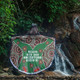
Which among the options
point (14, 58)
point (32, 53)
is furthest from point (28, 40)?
point (14, 58)

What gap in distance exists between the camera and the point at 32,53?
3982 millimetres

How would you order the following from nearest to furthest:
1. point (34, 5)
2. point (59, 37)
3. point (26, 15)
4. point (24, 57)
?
point (24, 57) → point (26, 15) → point (34, 5) → point (59, 37)

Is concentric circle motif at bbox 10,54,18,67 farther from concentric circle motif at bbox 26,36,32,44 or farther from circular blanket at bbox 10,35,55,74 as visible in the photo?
concentric circle motif at bbox 26,36,32,44

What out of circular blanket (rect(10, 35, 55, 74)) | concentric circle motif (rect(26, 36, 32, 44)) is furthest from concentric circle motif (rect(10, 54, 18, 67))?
concentric circle motif (rect(26, 36, 32, 44))

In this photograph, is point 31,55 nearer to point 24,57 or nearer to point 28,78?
point 24,57

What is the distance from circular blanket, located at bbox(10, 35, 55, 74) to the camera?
3.85m

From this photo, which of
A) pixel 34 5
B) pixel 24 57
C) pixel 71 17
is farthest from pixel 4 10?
pixel 71 17

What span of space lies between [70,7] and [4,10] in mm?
4778

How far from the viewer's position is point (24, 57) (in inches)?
154

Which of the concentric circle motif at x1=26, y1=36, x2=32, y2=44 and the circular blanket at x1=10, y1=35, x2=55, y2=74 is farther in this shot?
the concentric circle motif at x1=26, y1=36, x2=32, y2=44

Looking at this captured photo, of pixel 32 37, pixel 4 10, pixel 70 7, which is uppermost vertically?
pixel 70 7

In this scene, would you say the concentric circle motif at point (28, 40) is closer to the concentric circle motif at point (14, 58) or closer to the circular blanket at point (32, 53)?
the circular blanket at point (32, 53)

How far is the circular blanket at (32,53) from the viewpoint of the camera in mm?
3848

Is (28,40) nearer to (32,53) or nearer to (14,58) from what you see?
(32,53)
